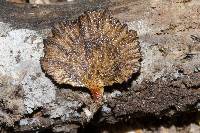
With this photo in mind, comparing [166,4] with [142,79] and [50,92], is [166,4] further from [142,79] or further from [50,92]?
[50,92]

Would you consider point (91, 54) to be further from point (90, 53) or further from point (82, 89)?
point (82, 89)

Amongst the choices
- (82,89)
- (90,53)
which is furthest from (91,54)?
(82,89)

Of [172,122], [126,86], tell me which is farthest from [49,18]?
[172,122]

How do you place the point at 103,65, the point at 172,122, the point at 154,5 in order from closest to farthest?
the point at 103,65, the point at 154,5, the point at 172,122
